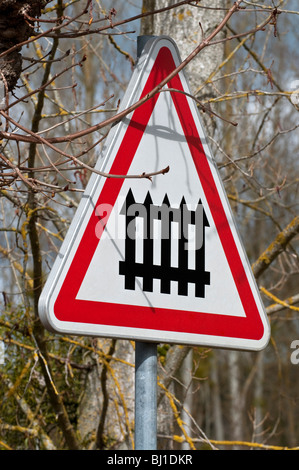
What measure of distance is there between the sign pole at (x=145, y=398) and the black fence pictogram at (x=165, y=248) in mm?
163

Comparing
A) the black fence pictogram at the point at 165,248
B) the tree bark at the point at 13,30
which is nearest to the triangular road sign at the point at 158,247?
the black fence pictogram at the point at 165,248

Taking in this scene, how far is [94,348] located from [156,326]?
2.38 metres

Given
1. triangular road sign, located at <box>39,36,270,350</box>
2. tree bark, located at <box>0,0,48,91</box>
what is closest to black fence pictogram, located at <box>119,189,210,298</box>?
triangular road sign, located at <box>39,36,270,350</box>

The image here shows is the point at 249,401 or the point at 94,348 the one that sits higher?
the point at 249,401

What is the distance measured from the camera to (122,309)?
1983mm

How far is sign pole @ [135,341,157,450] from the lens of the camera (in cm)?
188

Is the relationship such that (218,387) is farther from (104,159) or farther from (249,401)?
(104,159)

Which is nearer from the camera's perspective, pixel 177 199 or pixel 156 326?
pixel 156 326

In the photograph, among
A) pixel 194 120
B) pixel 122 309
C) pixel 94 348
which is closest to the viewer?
pixel 122 309

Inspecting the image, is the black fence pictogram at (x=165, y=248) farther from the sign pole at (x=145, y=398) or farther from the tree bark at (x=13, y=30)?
the tree bark at (x=13, y=30)

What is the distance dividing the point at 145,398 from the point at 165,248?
40 cm

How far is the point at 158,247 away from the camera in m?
2.06

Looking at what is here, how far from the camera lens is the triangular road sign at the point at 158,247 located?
1.98m

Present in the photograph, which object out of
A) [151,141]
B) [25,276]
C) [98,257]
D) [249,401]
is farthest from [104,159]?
[249,401]
